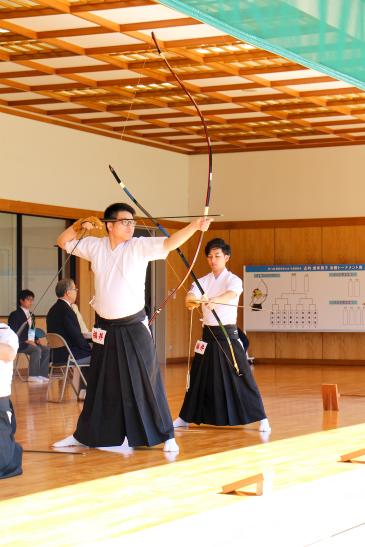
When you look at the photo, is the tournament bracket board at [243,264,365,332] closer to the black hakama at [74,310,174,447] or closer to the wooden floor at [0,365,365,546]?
the wooden floor at [0,365,365,546]

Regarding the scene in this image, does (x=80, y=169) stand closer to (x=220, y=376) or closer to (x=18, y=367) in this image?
(x=18, y=367)

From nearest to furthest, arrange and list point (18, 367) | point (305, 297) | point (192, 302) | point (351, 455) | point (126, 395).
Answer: point (351, 455) < point (126, 395) < point (192, 302) < point (18, 367) < point (305, 297)

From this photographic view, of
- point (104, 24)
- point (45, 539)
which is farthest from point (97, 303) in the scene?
point (104, 24)

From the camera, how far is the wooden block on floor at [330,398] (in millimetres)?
8289

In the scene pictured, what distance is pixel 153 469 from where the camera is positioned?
5.16m

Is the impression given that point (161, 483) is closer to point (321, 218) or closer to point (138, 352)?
point (138, 352)

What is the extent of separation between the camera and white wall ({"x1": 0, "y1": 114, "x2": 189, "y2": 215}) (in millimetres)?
12156

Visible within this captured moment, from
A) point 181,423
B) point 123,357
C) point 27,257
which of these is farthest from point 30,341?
point 123,357

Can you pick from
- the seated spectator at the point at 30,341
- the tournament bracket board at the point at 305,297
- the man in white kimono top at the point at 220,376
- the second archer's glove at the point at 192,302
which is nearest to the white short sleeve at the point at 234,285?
the man in white kimono top at the point at 220,376

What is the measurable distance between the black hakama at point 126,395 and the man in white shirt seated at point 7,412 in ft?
2.73

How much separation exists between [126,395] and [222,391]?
3.99 feet

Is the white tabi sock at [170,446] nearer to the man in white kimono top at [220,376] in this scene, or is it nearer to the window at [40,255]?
the man in white kimono top at [220,376]

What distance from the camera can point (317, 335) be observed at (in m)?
14.8

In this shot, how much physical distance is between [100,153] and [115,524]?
10.1m
